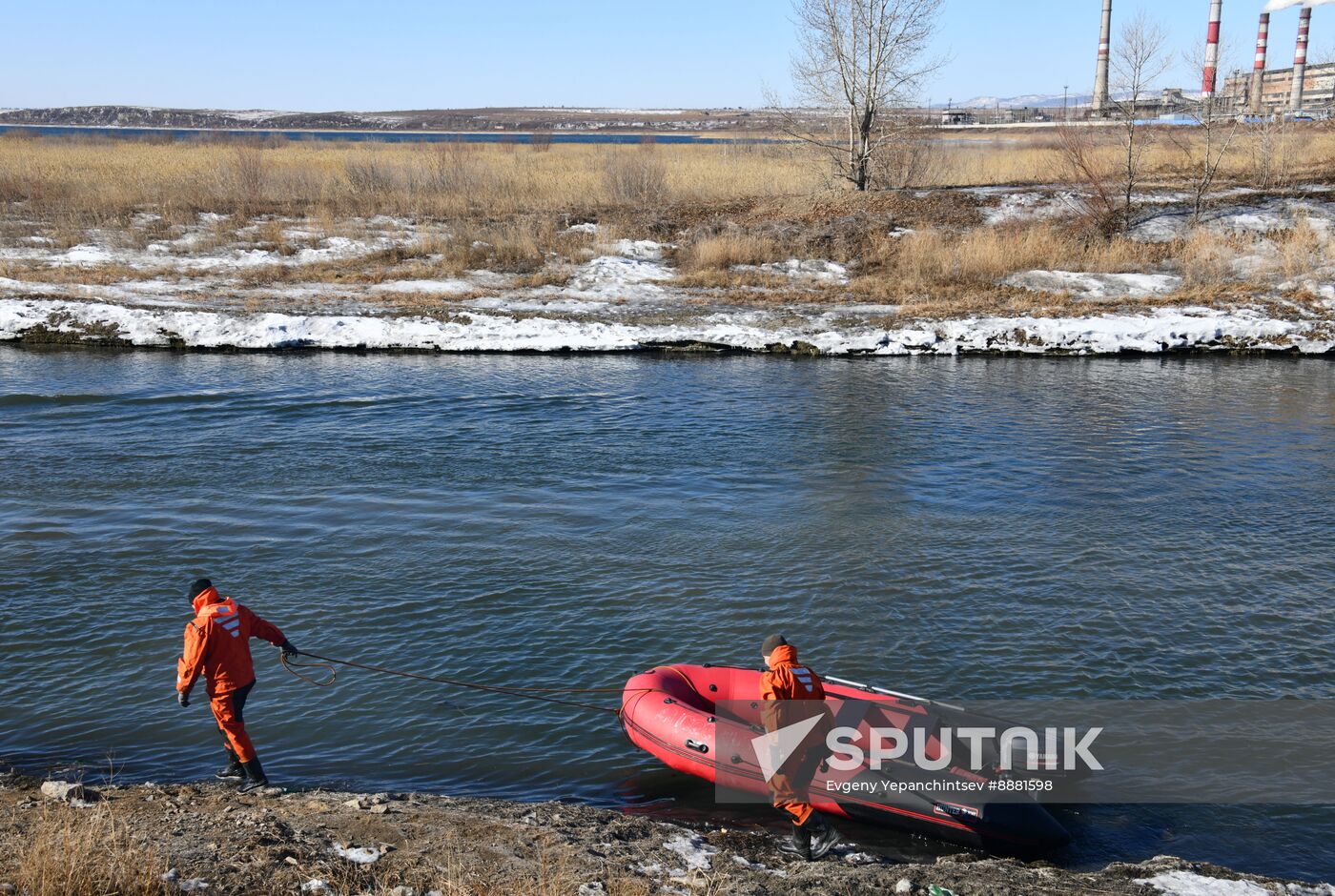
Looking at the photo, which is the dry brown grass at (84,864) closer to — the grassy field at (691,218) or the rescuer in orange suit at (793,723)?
the rescuer in orange suit at (793,723)

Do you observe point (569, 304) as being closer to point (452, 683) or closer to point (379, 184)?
point (379, 184)

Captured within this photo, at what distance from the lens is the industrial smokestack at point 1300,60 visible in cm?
5056

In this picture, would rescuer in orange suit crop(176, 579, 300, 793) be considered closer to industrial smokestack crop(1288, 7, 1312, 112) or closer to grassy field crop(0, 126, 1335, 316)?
grassy field crop(0, 126, 1335, 316)

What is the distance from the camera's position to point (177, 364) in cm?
2256

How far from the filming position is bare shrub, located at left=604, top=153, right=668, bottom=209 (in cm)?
3511

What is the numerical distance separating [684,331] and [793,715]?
1724 cm

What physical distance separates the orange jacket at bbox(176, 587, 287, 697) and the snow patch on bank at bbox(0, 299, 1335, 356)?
53.0ft

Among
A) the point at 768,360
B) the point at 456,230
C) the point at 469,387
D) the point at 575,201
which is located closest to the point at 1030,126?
the point at 575,201

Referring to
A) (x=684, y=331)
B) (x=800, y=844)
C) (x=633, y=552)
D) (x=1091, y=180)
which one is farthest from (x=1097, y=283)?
(x=800, y=844)

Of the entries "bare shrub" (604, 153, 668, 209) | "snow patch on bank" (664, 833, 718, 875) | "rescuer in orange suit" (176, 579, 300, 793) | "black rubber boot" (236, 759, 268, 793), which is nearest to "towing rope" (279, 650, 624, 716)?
"rescuer in orange suit" (176, 579, 300, 793)

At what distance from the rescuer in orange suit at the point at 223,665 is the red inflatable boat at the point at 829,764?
2.92m

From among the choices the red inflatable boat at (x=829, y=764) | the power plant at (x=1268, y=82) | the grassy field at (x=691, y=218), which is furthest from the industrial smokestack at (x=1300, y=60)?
the red inflatable boat at (x=829, y=764)

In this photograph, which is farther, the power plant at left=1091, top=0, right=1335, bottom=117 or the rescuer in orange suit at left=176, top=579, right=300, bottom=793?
the power plant at left=1091, top=0, right=1335, bottom=117

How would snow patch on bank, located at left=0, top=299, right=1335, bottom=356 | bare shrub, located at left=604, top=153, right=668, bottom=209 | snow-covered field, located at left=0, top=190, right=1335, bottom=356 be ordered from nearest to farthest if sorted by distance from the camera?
snow patch on bank, located at left=0, top=299, right=1335, bottom=356, snow-covered field, located at left=0, top=190, right=1335, bottom=356, bare shrub, located at left=604, top=153, right=668, bottom=209
